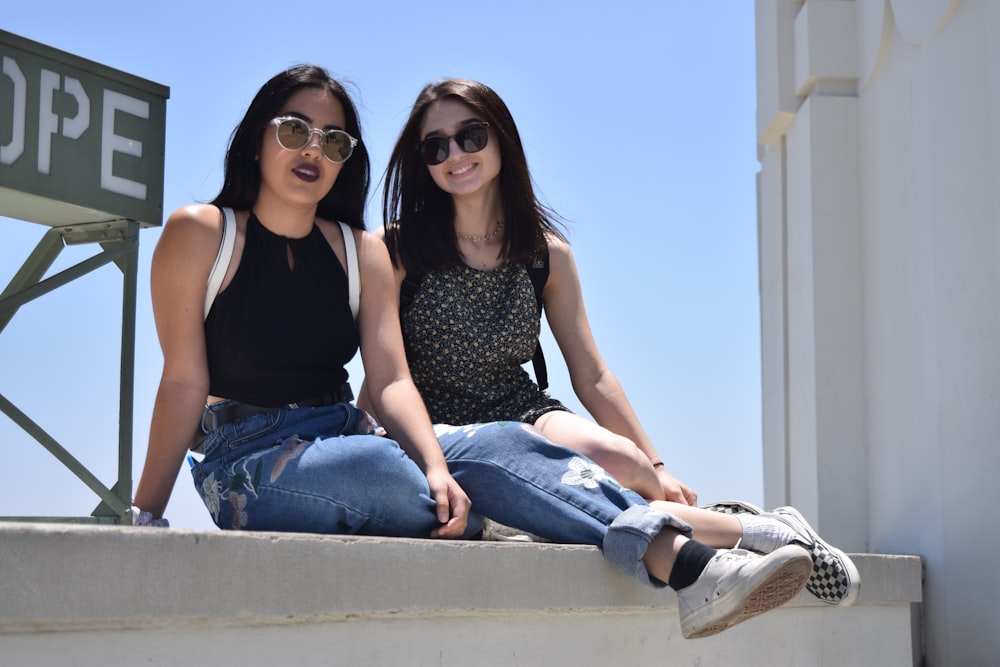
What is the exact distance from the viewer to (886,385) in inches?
199

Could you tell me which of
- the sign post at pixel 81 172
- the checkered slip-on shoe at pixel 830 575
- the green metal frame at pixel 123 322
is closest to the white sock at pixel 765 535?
the checkered slip-on shoe at pixel 830 575

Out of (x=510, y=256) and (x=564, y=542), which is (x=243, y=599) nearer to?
(x=564, y=542)

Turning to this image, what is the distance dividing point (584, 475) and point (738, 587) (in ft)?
1.76

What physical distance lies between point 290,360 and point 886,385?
9.37 feet

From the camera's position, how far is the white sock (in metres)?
3.12

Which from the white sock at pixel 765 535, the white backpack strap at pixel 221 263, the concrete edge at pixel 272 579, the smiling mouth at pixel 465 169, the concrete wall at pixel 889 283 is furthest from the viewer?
the concrete wall at pixel 889 283

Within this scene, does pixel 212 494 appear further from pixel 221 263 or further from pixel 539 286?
pixel 539 286

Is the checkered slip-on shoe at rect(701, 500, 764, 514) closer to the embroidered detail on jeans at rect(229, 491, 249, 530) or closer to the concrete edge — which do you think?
the concrete edge

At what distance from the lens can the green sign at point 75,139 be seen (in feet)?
15.1

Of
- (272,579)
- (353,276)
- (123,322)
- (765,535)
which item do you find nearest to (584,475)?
(765,535)

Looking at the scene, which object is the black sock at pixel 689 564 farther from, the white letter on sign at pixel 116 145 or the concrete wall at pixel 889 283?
the white letter on sign at pixel 116 145

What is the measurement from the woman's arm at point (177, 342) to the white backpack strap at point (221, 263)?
14 mm

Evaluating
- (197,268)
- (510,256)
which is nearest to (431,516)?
(197,268)

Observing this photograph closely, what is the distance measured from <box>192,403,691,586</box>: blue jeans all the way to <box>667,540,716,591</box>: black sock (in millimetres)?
83
